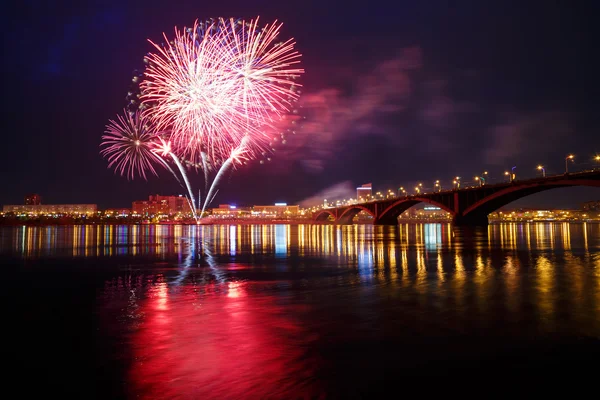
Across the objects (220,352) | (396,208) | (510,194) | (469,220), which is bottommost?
(220,352)

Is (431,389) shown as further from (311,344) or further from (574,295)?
(574,295)

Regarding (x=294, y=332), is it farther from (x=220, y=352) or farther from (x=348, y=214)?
(x=348, y=214)

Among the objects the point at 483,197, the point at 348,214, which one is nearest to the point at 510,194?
the point at 483,197

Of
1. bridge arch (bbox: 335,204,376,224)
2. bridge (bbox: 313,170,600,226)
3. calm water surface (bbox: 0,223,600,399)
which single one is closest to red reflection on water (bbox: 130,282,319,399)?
calm water surface (bbox: 0,223,600,399)

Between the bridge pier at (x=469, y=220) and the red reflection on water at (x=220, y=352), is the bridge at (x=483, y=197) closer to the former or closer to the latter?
the bridge pier at (x=469, y=220)

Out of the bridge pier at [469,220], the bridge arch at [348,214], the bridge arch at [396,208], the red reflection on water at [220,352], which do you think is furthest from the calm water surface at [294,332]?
the bridge arch at [348,214]

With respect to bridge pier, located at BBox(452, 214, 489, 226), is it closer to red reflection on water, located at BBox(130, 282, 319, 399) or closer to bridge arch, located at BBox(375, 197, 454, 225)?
bridge arch, located at BBox(375, 197, 454, 225)

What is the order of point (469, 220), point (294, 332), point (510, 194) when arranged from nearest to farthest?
1. point (294, 332)
2. point (510, 194)
3. point (469, 220)

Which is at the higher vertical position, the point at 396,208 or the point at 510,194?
the point at 510,194
